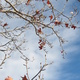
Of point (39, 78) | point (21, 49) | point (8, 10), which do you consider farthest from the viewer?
point (21, 49)

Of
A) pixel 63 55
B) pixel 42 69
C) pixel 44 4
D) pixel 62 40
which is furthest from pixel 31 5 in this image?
pixel 42 69

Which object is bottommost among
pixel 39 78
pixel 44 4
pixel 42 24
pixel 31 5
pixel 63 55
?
pixel 39 78

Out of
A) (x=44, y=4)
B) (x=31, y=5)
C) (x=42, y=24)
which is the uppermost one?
(x=31, y=5)

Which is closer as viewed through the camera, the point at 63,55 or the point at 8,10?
the point at 8,10

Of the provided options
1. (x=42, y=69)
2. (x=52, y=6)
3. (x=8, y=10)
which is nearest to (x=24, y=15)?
(x=8, y=10)

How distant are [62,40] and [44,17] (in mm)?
1393

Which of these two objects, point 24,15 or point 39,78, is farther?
point 24,15

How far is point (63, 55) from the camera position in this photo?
25.0 feet

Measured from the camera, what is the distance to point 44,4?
6.66 meters

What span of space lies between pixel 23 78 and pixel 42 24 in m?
5.64

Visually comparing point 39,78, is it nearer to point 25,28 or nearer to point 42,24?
point 42,24

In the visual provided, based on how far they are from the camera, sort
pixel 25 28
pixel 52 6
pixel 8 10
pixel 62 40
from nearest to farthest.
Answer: pixel 8 10 → pixel 52 6 → pixel 62 40 → pixel 25 28

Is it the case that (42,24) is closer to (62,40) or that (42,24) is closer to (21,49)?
(62,40)

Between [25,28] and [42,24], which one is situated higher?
[25,28]
